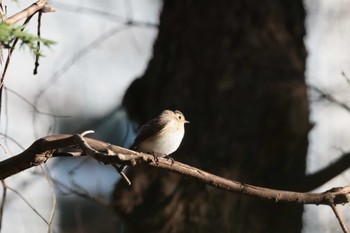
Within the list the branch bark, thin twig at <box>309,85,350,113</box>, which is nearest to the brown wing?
thin twig at <box>309,85,350,113</box>

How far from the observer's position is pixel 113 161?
205cm

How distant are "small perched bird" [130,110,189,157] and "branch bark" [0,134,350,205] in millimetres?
1661

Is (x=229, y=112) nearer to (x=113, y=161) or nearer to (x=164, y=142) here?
(x=164, y=142)

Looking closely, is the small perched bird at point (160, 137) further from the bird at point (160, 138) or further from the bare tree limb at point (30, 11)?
the bare tree limb at point (30, 11)

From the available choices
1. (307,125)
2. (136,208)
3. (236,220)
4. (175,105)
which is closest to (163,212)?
(136,208)

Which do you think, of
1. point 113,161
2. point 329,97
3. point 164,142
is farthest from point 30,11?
point 329,97

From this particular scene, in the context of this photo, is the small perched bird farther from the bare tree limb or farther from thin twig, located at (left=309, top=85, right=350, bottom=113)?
the bare tree limb

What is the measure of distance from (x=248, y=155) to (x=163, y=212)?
725 mm

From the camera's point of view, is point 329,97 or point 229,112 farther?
point 229,112

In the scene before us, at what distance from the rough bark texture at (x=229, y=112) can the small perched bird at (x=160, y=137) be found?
0.46m

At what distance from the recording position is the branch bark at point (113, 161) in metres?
2.06

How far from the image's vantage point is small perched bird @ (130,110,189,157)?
4215 millimetres

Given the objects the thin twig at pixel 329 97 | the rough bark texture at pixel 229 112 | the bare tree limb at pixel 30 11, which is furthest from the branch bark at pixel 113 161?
the rough bark texture at pixel 229 112

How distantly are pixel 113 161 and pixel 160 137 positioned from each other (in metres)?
2.21
